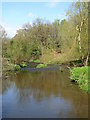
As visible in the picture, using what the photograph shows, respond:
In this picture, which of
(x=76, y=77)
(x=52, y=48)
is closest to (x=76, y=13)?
(x=76, y=77)

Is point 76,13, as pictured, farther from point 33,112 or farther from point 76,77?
point 33,112

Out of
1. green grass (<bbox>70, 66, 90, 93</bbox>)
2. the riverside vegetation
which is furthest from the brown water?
the riverside vegetation

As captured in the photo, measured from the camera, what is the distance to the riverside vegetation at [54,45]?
632 inches

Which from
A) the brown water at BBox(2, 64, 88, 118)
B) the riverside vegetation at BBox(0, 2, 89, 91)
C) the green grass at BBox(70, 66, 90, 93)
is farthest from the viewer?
the riverside vegetation at BBox(0, 2, 89, 91)

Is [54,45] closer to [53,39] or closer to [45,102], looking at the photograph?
[53,39]

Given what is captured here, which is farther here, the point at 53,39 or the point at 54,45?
the point at 53,39

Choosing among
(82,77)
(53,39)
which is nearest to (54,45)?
(53,39)

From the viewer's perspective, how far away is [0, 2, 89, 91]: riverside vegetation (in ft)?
52.7

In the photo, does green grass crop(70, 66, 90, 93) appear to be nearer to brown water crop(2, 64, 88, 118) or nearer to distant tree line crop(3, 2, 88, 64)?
brown water crop(2, 64, 88, 118)

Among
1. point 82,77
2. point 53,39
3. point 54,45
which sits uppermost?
point 53,39

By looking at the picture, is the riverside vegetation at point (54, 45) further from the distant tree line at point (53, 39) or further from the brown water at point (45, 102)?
the brown water at point (45, 102)

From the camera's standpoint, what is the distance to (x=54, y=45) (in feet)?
103

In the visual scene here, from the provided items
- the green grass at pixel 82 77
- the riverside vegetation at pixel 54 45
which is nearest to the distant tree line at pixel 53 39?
the riverside vegetation at pixel 54 45

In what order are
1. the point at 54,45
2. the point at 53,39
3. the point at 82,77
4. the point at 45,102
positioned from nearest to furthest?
the point at 45,102
the point at 82,77
the point at 54,45
the point at 53,39
